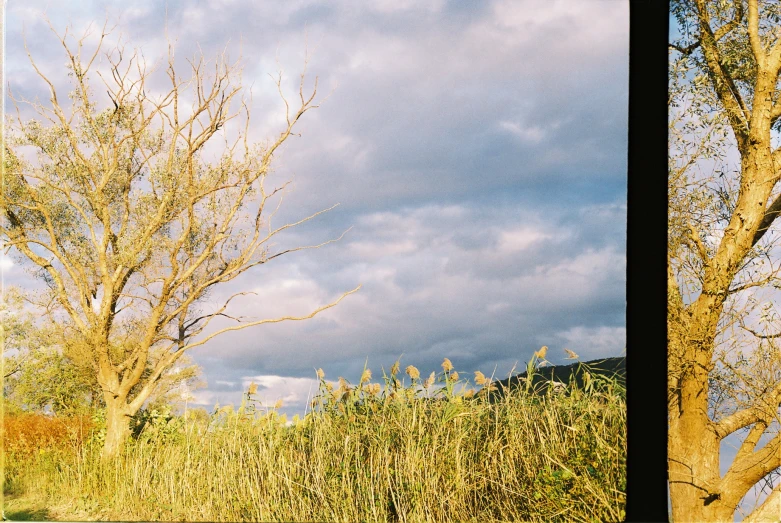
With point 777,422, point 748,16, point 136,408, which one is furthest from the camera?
point 136,408

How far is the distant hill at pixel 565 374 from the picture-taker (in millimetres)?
4215

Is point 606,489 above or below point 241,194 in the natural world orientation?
below

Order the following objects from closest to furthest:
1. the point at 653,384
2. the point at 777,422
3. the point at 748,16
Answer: the point at 653,384 → the point at 777,422 → the point at 748,16

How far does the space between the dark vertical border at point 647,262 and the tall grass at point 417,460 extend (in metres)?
0.66

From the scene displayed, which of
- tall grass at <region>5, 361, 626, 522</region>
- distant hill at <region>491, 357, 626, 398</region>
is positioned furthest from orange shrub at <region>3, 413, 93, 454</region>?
distant hill at <region>491, 357, 626, 398</region>

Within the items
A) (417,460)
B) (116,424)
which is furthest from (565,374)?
(116,424)

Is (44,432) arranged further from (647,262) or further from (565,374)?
(647,262)

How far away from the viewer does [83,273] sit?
7.12 meters

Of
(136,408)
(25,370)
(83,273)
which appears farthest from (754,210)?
(25,370)

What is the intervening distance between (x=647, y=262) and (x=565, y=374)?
1.36 m

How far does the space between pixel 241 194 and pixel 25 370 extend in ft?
12.9

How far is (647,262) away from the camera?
11.1 feet

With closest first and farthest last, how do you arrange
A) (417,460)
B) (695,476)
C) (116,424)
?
1. (417,460)
2. (695,476)
3. (116,424)

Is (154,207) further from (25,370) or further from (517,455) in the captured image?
(517,455)
